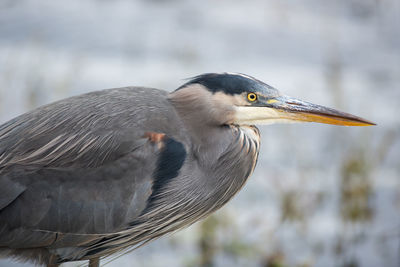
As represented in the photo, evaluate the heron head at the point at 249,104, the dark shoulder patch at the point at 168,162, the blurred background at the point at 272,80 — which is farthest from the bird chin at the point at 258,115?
the blurred background at the point at 272,80

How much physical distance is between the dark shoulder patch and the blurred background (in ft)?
4.44

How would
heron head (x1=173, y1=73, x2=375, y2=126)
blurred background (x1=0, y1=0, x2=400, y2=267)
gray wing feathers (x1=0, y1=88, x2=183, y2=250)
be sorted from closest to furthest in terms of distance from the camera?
gray wing feathers (x1=0, y1=88, x2=183, y2=250), heron head (x1=173, y1=73, x2=375, y2=126), blurred background (x1=0, y1=0, x2=400, y2=267)

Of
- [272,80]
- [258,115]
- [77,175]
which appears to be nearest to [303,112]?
[258,115]

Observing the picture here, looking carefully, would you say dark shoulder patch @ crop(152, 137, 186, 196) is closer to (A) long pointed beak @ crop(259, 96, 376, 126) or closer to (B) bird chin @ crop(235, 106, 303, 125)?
(B) bird chin @ crop(235, 106, 303, 125)

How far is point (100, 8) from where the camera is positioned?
7699 mm

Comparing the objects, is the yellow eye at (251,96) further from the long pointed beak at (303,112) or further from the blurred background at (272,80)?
the blurred background at (272,80)

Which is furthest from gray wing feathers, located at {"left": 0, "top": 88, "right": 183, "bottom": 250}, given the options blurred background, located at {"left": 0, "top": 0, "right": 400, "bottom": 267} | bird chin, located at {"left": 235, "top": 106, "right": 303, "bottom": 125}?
blurred background, located at {"left": 0, "top": 0, "right": 400, "bottom": 267}

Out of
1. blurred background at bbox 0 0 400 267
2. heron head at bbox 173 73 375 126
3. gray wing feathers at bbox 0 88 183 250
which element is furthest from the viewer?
blurred background at bbox 0 0 400 267

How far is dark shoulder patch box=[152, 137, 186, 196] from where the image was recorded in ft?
11.1

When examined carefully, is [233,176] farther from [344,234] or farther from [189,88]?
[344,234]

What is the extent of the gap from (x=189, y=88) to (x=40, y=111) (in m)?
0.85

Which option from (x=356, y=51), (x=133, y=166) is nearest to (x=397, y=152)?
(x=356, y=51)

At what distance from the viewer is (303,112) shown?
11.6ft

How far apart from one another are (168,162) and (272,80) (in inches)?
139
